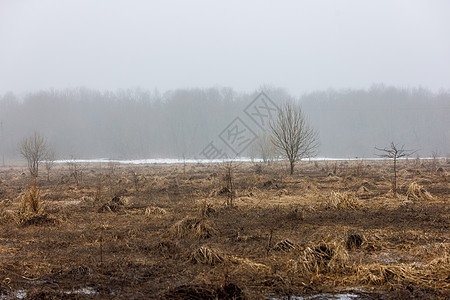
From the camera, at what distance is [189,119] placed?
78.8 metres

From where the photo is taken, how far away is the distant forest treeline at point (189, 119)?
234 ft

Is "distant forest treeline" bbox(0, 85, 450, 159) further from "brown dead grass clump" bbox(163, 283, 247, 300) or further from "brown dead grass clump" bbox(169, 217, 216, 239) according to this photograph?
"brown dead grass clump" bbox(163, 283, 247, 300)

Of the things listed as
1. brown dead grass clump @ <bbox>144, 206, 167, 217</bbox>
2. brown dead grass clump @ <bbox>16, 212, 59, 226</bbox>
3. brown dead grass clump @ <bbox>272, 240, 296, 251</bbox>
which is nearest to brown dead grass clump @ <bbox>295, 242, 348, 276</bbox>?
brown dead grass clump @ <bbox>272, 240, 296, 251</bbox>

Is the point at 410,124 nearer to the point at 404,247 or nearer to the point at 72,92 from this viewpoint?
the point at 404,247

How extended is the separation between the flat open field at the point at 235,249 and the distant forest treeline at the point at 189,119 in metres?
55.4

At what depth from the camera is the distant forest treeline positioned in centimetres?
7144

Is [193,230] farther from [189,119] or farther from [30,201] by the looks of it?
[189,119]

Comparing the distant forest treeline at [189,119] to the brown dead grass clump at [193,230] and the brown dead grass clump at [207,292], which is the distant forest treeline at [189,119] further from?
the brown dead grass clump at [207,292]

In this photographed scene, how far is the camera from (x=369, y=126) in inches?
3105

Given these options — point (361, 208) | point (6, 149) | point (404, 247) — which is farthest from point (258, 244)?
point (6, 149)

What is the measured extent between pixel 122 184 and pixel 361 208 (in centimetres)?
1135

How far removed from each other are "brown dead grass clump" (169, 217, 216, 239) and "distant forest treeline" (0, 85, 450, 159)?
5715cm

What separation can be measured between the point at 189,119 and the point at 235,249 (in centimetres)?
7444

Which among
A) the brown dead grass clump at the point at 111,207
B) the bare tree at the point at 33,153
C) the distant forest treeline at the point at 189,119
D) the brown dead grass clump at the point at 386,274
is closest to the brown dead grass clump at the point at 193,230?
the brown dead grass clump at the point at 386,274
